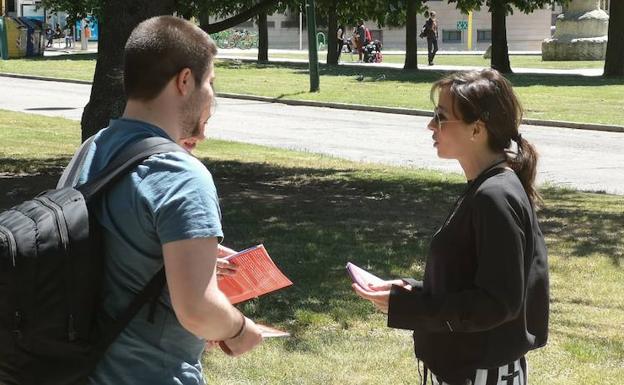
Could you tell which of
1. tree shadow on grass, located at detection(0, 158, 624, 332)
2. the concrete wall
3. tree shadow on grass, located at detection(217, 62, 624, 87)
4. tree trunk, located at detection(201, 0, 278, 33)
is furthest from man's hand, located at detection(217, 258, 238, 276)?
the concrete wall

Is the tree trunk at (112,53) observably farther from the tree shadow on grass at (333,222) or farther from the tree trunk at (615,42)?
the tree trunk at (615,42)

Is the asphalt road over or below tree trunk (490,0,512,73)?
below

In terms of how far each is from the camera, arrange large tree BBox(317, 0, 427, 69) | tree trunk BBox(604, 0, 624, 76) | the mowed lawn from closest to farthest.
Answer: large tree BBox(317, 0, 427, 69) < the mowed lawn < tree trunk BBox(604, 0, 624, 76)

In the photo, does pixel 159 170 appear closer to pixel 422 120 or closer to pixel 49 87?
pixel 422 120

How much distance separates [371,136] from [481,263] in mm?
16676

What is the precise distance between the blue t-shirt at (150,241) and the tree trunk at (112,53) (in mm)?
8071

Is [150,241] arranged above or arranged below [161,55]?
below

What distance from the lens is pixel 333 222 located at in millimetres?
9773

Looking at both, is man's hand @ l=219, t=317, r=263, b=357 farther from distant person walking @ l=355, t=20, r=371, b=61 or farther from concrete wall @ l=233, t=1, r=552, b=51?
concrete wall @ l=233, t=1, r=552, b=51

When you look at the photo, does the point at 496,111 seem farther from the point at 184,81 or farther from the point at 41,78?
the point at 41,78

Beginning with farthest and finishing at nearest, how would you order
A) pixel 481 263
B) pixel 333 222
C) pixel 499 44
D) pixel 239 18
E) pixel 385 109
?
pixel 499 44
pixel 385 109
pixel 239 18
pixel 333 222
pixel 481 263

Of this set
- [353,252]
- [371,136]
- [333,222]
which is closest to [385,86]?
[371,136]

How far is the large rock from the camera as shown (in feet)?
142

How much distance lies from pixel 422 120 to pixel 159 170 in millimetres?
20518
